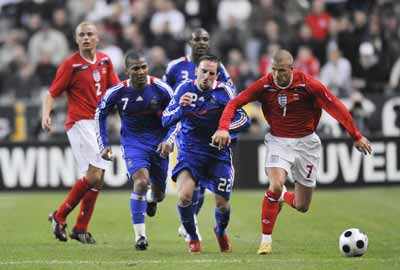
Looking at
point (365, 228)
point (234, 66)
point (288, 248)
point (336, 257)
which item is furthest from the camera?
point (234, 66)

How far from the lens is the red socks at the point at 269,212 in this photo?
11.9 m

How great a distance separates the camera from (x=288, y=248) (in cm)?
1264

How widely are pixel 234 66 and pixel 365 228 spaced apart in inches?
352

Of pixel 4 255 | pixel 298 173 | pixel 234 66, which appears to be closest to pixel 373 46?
pixel 234 66

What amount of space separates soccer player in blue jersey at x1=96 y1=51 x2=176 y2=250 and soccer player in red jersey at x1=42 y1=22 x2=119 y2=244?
82cm

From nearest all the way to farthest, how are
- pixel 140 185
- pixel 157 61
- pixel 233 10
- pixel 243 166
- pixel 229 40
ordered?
pixel 140 185
pixel 243 166
pixel 157 61
pixel 229 40
pixel 233 10

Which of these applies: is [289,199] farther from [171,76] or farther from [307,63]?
[307,63]

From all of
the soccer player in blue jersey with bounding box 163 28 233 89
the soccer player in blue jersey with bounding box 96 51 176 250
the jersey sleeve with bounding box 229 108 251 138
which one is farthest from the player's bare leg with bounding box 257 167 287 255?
the soccer player in blue jersey with bounding box 163 28 233 89

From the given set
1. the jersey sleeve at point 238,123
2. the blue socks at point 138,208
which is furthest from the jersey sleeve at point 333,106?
the blue socks at point 138,208

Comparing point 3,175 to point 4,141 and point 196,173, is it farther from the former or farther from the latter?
point 196,173

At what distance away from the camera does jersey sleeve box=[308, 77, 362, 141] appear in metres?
12.0

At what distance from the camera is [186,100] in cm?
1213

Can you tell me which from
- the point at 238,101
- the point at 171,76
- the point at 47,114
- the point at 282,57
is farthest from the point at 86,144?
the point at 282,57

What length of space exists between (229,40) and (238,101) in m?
12.1
